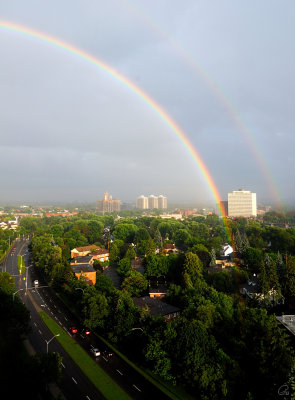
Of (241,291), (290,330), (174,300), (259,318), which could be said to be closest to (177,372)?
(259,318)

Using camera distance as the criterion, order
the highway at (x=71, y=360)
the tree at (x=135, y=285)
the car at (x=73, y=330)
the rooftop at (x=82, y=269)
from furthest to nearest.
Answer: the rooftop at (x=82, y=269) → the tree at (x=135, y=285) → the car at (x=73, y=330) → the highway at (x=71, y=360)

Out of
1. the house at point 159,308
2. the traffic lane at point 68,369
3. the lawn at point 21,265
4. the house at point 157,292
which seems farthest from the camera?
the lawn at point 21,265

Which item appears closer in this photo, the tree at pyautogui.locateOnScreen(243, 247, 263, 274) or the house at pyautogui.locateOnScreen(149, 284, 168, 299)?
the house at pyautogui.locateOnScreen(149, 284, 168, 299)

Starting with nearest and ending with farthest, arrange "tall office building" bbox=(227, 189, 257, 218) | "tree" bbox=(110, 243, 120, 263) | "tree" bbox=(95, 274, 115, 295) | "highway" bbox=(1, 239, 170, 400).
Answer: "highway" bbox=(1, 239, 170, 400) < "tree" bbox=(95, 274, 115, 295) < "tree" bbox=(110, 243, 120, 263) < "tall office building" bbox=(227, 189, 257, 218)

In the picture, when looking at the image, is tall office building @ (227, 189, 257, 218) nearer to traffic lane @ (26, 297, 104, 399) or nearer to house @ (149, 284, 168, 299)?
house @ (149, 284, 168, 299)

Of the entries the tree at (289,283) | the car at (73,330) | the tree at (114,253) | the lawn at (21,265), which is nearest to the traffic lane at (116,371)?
the car at (73,330)

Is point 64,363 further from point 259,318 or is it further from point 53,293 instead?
point 53,293

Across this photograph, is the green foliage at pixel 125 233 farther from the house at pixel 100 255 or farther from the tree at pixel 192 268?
the tree at pixel 192 268

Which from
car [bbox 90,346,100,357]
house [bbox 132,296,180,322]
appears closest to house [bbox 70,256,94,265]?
house [bbox 132,296,180,322]

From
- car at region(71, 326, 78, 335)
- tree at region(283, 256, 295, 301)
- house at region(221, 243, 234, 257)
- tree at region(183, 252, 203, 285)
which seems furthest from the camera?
house at region(221, 243, 234, 257)
